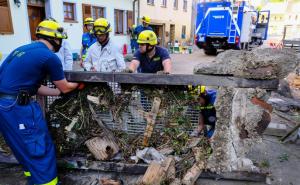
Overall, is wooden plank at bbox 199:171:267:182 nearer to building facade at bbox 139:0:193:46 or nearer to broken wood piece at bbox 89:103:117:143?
broken wood piece at bbox 89:103:117:143

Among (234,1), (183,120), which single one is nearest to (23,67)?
(183,120)

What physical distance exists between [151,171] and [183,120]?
0.75 metres

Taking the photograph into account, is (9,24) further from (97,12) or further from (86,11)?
(97,12)

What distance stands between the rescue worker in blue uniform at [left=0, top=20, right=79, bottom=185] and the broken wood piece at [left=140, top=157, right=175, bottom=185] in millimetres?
1050

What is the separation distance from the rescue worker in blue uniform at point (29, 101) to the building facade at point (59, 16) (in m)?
8.32

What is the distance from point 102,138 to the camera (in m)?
3.21

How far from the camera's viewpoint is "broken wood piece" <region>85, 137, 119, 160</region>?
3.15 m

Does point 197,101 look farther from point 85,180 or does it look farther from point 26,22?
point 26,22

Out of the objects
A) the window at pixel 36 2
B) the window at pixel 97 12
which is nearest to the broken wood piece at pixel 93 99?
the window at pixel 36 2

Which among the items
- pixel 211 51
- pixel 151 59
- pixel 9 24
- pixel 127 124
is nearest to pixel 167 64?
pixel 151 59

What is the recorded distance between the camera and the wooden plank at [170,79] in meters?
2.76

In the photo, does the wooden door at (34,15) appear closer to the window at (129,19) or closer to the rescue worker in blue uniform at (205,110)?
the window at (129,19)

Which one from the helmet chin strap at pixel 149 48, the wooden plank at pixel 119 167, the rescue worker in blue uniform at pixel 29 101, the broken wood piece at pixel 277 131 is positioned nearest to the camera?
the rescue worker in blue uniform at pixel 29 101

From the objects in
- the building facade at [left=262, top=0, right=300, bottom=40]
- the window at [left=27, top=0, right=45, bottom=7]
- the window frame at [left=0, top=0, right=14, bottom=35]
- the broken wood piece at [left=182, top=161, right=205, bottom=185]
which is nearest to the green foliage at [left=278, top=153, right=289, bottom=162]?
the broken wood piece at [left=182, top=161, right=205, bottom=185]
